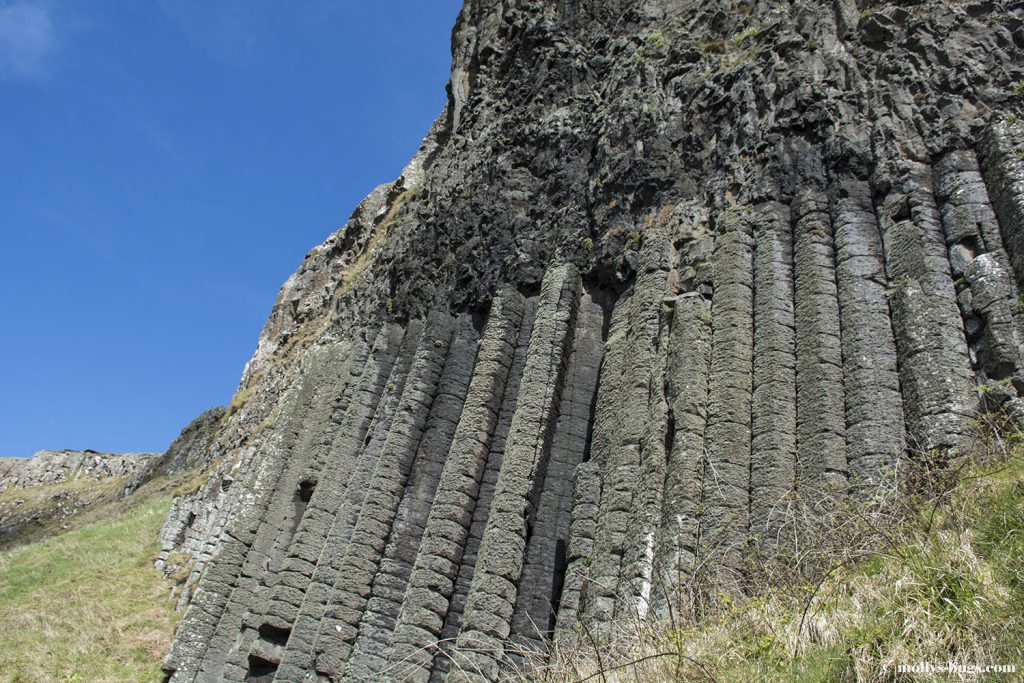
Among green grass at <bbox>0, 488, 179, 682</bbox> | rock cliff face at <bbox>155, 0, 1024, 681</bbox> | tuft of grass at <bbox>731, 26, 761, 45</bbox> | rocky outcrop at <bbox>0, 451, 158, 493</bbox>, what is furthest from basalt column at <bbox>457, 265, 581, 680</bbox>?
rocky outcrop at <bbox>0, 451, 158, 493</bbox>

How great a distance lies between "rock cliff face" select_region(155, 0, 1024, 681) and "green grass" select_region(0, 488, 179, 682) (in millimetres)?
2784

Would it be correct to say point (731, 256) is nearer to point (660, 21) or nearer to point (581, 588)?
point (581, 588)

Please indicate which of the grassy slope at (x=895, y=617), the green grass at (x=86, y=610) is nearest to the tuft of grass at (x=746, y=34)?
the grassy slope at (x=895, y=617)

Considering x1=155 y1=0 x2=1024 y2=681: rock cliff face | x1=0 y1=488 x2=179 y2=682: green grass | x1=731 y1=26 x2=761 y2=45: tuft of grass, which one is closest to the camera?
x1=155 y1=0 x2=1024 y2=681: rock cliff face

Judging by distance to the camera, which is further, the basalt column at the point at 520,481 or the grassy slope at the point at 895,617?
the basalt column at the point at 520,481

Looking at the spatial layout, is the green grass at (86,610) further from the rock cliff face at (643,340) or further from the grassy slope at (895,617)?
the grassy slope at (895,617)

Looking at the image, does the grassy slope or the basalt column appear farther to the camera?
the basalt column

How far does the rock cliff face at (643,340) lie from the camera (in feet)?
30.6

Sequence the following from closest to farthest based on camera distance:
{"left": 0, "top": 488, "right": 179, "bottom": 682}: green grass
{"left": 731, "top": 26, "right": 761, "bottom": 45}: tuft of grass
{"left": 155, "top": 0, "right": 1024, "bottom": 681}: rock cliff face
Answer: {"left": 155, "top": 0, "right": 1024, "bottom": 681}: rock cliff face, {"left": 731, "top": 26, "right": 761, "bottom": 45}: tuft of grass, {"left": 0, "top": 488, "right": 179, "bottom": 682}: green grass

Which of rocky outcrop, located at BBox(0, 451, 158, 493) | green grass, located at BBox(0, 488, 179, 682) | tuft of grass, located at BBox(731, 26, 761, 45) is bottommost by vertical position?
green grass, located at BBox(0, 488, 179, 682)

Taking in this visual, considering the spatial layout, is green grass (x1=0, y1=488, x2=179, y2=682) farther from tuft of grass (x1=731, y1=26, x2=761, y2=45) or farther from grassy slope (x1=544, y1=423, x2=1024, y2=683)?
tuft of grass (x1=731, y1=26, x2=761, y2=45)

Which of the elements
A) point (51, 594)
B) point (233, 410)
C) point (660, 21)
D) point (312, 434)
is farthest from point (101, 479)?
point (660, 21)

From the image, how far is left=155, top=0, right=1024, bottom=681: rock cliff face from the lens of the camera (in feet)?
30.6

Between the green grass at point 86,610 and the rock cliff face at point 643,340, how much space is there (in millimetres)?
2784
